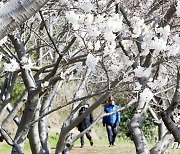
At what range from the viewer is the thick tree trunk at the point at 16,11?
1.85 m

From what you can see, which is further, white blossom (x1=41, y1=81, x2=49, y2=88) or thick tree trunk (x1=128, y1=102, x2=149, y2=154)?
thick tree trunk (x1=128, y1=102, x2=149, y2=154)

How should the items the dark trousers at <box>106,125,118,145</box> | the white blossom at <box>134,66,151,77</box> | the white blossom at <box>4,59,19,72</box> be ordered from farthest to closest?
the dark trousers at <box>106,125,118,145</box> < the white blossom at <box>4,59,19,72</box> < the white blossom at <box>134,66,151,77</box>

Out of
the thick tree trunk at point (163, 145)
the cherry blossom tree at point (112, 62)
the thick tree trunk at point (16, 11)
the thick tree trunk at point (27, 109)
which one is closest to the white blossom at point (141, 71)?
the cherry blossom tree at point (112, 62)

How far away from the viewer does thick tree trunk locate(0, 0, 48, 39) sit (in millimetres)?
1850

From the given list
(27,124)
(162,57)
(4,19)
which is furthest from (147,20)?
(4,19)

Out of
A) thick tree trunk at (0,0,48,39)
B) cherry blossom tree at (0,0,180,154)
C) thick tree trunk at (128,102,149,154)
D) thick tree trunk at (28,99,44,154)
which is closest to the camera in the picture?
thick tree trunk at (0,0,48,39)

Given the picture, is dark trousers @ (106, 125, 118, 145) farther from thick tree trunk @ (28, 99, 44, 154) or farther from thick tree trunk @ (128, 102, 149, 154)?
thick tree trunk @ (128, 102, 149, 154)

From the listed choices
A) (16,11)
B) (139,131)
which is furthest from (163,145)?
(16,11)

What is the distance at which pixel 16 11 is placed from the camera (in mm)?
1872

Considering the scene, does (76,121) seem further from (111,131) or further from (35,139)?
(111,131)

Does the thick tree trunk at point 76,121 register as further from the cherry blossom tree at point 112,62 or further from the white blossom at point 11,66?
the white blossom at point 11,66

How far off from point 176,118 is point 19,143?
1753 millimetres

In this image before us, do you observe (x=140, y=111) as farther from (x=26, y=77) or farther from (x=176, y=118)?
(x=26, y=77)

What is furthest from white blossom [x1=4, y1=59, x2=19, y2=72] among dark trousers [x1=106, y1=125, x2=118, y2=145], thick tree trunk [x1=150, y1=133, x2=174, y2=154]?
dark trousers [x1=106, y1=125, x2=118, y2=145]
